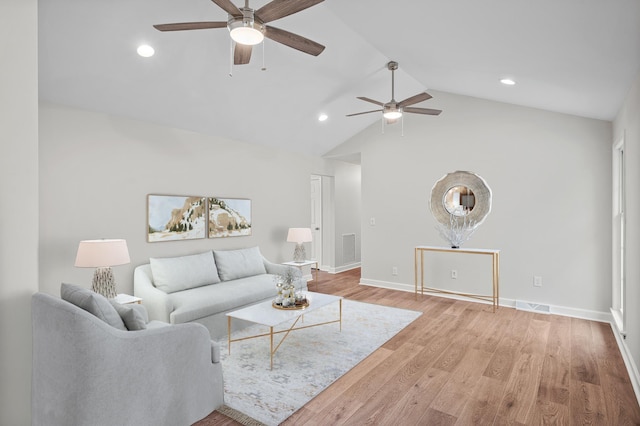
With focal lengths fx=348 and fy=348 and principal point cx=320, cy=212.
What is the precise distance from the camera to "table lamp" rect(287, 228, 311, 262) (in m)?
5.66

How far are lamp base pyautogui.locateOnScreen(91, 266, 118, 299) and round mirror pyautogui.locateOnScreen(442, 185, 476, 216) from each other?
4.45m

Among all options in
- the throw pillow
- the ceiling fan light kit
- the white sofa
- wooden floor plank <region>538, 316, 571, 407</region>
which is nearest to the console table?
wooden floor plank <region>538, 316, 571, 407</region>

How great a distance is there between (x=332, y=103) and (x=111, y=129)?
2866mm

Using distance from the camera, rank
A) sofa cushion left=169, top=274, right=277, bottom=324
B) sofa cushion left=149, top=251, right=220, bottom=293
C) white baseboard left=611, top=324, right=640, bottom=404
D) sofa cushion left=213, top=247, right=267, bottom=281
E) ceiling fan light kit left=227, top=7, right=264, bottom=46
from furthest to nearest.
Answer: sofa cushion left=213, top=247, right=267, bottom=281 < sofa cushion left=149, top=251, right=220, bottom=293 < sofa cushion left=169, top=274, right=277, bottom=324 < white baseboard left=611, top=324, right=640, bottom=404 < ceiling fan light kit left=227, top=7, right=264, bottom=46

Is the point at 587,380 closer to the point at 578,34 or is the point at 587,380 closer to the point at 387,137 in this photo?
the point at 578,34

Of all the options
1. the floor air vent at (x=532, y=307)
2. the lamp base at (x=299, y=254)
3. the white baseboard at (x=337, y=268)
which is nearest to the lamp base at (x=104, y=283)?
the lamp base at (x=299, y=254)

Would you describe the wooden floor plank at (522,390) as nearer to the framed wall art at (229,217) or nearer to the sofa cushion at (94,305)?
the sofa cushion at (94,305)

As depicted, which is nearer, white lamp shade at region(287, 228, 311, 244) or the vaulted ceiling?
the vaulted ceiling

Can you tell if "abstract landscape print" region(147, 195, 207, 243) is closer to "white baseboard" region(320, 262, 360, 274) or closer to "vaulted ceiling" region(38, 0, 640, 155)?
"vaulted ceiling" region(38, 0, 640, 155)

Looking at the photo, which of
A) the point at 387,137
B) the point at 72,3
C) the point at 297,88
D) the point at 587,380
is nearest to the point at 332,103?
the point at 297,88

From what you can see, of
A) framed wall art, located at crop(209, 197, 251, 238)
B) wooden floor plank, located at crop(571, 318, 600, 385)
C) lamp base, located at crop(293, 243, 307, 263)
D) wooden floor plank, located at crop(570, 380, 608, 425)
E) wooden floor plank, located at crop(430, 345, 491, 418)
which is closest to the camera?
wooden floor plank, located at crop(570, 380, 608, 425)

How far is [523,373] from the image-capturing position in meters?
2.85

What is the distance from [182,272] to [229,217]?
1.28 m

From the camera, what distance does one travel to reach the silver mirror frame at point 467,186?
4980 millimetres
